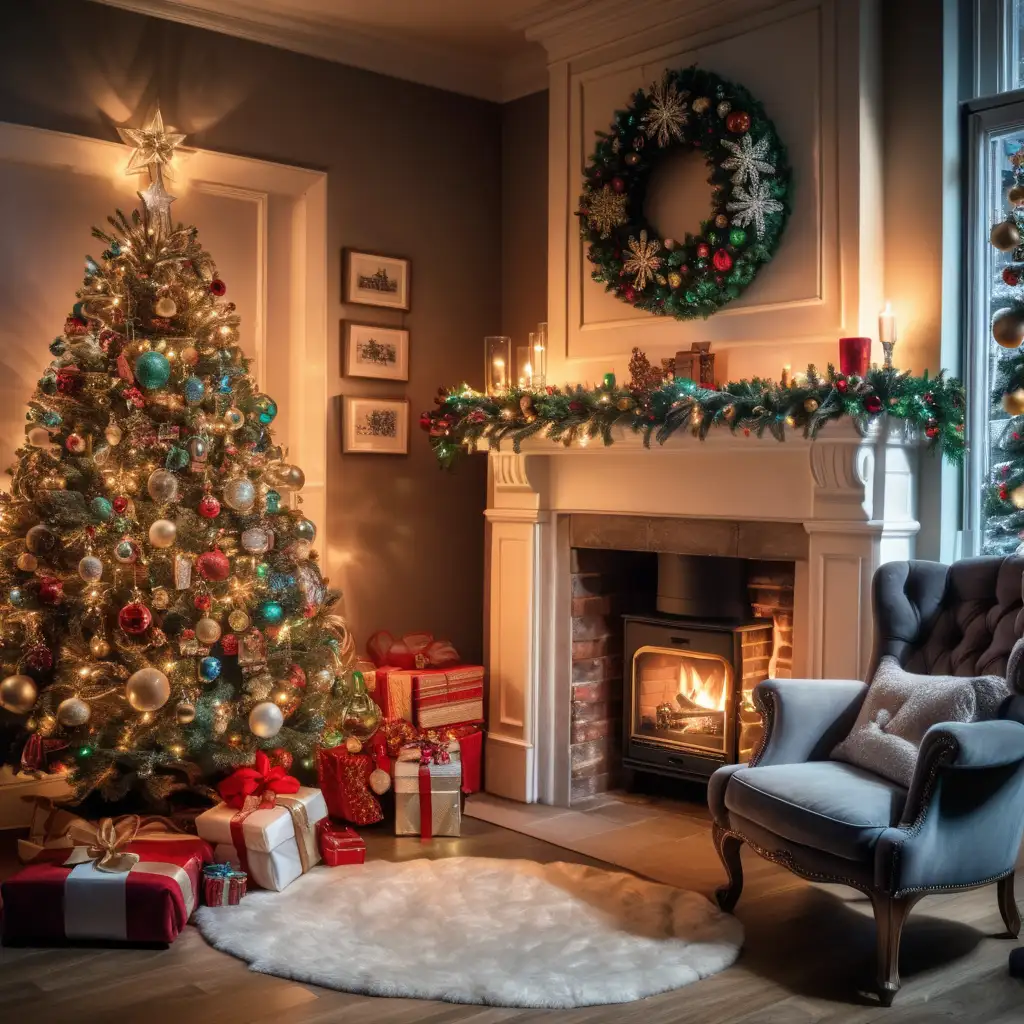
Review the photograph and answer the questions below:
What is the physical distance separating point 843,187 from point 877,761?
6.11ft

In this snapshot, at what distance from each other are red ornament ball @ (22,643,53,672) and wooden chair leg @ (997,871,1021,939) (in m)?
2.91

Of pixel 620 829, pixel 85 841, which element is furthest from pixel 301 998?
Answer: pixel 620 829

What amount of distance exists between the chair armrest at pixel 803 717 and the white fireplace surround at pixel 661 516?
0.29m

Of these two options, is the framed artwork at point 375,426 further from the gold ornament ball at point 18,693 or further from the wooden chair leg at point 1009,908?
the wooden chair leg at point 1009,908

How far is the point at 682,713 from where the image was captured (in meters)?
4.79

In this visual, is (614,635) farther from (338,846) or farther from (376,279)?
(376,279)

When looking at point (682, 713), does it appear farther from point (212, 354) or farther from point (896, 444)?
point (212, 354)

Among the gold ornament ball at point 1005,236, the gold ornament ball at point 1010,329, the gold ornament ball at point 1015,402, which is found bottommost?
the gold ornament ball at point 1015,402

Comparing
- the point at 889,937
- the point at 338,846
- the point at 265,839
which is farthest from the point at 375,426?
the point at 889,937

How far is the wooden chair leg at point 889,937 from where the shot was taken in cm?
293

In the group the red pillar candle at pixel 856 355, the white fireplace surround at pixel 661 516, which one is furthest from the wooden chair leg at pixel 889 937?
the red pillar candle at pixel 856 355

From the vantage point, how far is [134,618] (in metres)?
3.82

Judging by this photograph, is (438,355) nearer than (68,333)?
No

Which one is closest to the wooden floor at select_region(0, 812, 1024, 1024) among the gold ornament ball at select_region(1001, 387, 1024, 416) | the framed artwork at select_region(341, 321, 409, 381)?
the gold ornament ball at select_region(1001, 387, 1024, 416)
